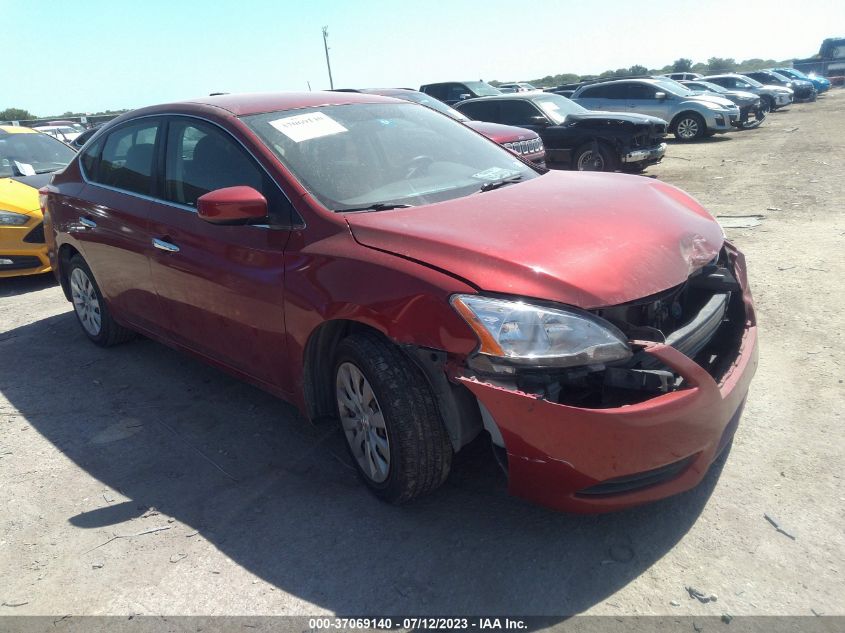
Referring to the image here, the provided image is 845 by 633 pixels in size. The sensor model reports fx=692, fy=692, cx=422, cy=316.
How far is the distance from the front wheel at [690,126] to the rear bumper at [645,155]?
747 centimetres

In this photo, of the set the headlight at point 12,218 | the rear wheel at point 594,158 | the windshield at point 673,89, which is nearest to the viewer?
the headlight at point 12,218

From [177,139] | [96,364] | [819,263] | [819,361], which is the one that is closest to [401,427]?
[177,139]

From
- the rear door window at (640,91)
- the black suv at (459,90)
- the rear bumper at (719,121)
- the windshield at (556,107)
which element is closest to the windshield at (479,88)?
the black suv at (459,90)

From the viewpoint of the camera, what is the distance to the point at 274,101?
155 inches

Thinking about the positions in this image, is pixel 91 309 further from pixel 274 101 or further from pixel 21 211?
pixel 21 211

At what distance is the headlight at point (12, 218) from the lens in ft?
23.8

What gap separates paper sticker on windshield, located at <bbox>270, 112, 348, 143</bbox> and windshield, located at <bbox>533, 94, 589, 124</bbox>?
375 inches

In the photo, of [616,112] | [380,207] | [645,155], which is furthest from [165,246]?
[616,112]

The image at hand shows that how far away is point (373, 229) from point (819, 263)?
15.3ft

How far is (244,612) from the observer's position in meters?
2.55

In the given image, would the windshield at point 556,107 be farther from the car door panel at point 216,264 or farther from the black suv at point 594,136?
the car door panel at point 216,264

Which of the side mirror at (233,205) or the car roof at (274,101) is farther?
the car roof at (274,101)

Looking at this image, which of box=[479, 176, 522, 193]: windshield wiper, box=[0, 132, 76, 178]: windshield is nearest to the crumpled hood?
box=[0, 132, 76, 178]: windshield

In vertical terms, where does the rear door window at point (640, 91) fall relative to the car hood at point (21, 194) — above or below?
below
